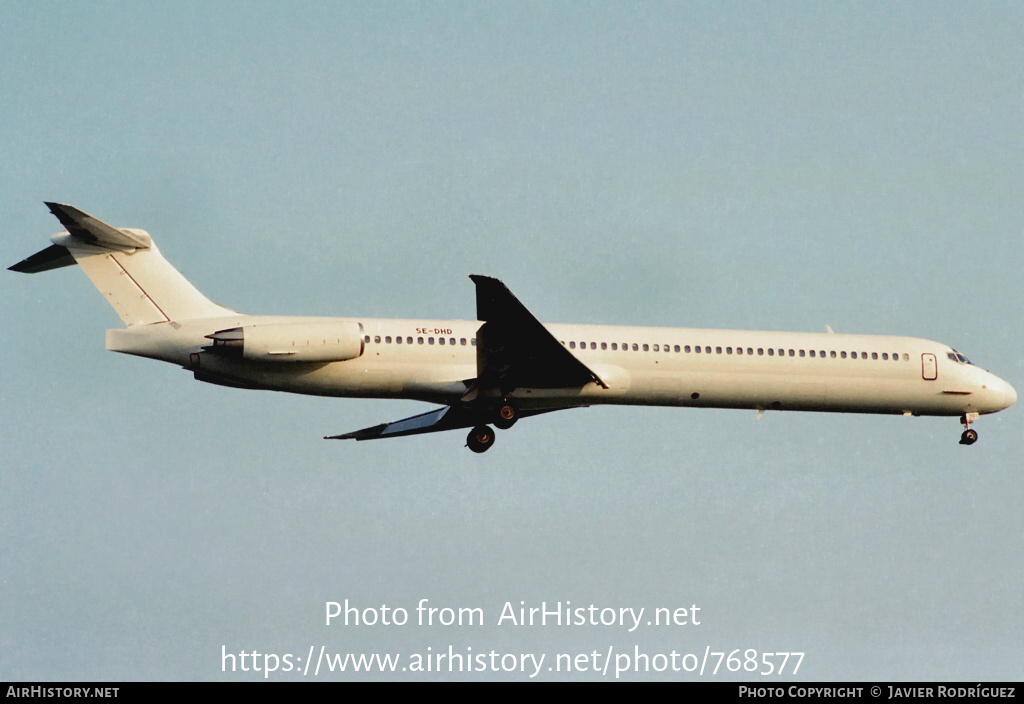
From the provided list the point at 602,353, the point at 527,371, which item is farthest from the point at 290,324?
the point at 602,353

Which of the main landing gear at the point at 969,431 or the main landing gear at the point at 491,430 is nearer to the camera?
the main landing gear at the point at 491,430

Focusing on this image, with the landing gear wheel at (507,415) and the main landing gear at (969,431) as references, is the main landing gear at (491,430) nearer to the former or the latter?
the landing gear wheel at (507,415)

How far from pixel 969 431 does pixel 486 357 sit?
41.5 feet

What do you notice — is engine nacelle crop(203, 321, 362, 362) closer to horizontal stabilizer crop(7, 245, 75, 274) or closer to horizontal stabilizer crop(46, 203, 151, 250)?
horizontal stabilizer crop(46, 203, 151, 250)

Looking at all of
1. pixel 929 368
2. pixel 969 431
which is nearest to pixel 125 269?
pixel 929 368

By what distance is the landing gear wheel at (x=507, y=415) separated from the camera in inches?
1139

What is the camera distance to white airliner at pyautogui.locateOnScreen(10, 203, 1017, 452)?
2719cm

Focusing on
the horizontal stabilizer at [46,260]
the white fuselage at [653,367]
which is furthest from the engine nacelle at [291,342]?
the horizontal stabilizer at [46,260]

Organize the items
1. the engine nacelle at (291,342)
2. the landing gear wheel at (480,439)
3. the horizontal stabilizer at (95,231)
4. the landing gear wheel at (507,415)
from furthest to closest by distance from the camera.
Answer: the landing gear wheel at (480,439) < the landing gear wheel at (507,415) < the engine nacelle at (291,342) < the horizontal stabilizer at (95,231)

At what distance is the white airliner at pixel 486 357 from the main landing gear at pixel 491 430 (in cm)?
3

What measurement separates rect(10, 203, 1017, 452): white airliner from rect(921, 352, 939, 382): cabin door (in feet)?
0.18

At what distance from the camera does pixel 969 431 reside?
31922 millimetres

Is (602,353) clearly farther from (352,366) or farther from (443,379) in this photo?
(352,366)
